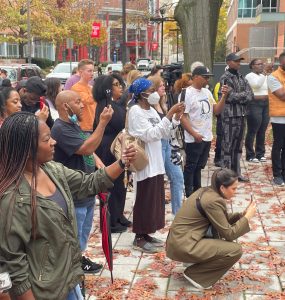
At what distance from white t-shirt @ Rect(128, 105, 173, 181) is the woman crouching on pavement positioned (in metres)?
Answer: 0.78

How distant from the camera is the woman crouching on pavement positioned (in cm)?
407

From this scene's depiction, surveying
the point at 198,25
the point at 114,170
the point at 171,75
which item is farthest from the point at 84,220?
the point at 198,25

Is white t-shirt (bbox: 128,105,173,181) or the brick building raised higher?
the brick building

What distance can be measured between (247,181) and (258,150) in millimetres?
1622

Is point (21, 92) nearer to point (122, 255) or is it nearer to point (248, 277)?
point (122, 255)

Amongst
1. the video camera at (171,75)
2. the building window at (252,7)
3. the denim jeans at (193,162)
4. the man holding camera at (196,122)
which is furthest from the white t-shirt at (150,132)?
the building window at (252,7)

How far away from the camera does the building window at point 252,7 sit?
43.3 meters

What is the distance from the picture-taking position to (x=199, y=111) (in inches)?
246

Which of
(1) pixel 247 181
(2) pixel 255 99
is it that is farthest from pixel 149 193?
(2) pixel 255 99

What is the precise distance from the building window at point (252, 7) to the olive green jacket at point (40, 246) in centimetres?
4366

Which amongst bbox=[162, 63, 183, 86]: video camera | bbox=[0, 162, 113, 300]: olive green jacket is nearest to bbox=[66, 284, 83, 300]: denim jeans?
bbox=[0, 162, 113, 300]: olive green jacket

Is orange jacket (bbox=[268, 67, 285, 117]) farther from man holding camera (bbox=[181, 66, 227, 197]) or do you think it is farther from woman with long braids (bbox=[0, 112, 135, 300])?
woman with long braids (bbox=[0, 112, 135, 300])

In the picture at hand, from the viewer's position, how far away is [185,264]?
180 inches

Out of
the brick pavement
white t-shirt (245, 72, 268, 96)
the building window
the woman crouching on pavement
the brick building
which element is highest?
the building window
